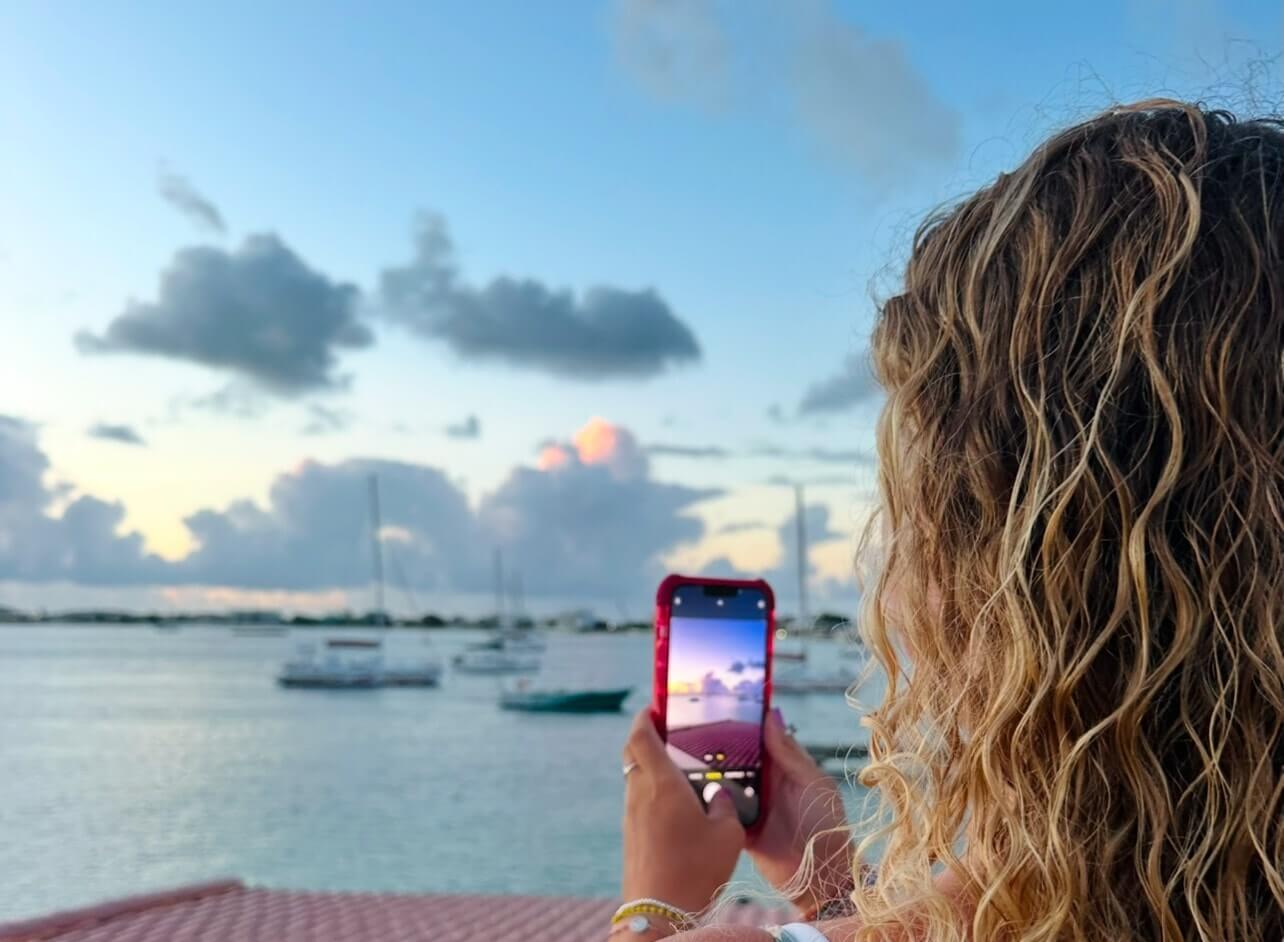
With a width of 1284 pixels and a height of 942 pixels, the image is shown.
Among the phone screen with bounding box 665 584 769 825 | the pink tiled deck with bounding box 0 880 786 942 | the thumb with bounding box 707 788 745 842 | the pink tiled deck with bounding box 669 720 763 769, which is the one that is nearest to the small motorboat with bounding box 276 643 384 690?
the pink tiled deck with bounding box 0 880 786 942

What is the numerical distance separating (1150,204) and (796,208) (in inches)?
492

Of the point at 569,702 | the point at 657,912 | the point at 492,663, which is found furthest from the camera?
the point at 492,663

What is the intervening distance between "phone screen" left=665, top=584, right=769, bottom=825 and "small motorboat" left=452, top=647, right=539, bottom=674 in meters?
54.1

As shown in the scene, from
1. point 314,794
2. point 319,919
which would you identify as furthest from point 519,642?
point 319,919

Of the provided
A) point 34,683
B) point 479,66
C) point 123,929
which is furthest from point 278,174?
point 34,683

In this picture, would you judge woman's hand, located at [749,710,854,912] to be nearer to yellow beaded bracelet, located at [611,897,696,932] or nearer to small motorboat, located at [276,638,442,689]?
yellow beaded bracelet, located at [611,897,696,932]

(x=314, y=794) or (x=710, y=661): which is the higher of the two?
(x=710, y=661)

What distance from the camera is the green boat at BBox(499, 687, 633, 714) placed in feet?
118

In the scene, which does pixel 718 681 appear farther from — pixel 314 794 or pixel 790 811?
pixel 314 794

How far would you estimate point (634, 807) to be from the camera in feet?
3.84

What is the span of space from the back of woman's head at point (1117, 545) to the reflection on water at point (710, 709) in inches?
29.1

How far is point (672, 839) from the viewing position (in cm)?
115

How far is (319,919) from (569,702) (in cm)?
3382

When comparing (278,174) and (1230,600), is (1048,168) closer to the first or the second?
(1230,600)
